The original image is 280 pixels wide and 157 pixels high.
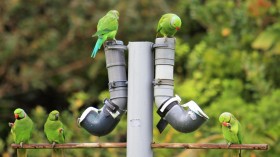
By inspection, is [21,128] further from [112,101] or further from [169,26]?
[169,26]

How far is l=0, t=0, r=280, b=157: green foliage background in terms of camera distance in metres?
9.55

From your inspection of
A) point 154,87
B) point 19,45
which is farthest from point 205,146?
point 19,45

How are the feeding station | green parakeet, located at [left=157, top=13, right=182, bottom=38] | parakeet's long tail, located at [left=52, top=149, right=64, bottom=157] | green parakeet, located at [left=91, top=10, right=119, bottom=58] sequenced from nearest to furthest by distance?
the feeding station, green parakeet, located at [left=157, top=13, right=182, bottom=38], parakeet's long tail, located at [left=52, top=149, right=64, bottom=157], green parakeet, located at [left=91, top=10, right=119, bottom=58]

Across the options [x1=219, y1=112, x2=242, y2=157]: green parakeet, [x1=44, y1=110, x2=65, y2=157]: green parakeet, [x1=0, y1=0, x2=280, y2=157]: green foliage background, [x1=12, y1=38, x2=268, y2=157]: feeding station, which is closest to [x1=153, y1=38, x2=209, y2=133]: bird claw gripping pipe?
[x1=12, y1=38, x2=268, y2=157]: feeding station

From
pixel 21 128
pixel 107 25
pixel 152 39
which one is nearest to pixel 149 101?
pixel 107 25

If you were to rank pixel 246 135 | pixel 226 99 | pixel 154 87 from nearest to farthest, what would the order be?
1. pixel 154 87
2. pixel 246 135
3. pixel 226 99

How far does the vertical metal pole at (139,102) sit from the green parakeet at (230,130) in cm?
47

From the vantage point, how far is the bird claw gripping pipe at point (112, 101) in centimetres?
519

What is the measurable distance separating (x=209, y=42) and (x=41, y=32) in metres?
2.88

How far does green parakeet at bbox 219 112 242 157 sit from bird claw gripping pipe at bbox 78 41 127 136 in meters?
0.65

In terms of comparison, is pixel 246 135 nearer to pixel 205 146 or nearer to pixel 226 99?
pixel 226 99

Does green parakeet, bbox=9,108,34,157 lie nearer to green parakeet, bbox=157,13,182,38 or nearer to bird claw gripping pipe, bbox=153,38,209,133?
bird claw gripping pipe, bbox=153,38,209,133

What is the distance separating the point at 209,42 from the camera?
11.1 m

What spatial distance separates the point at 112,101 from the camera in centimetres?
520
